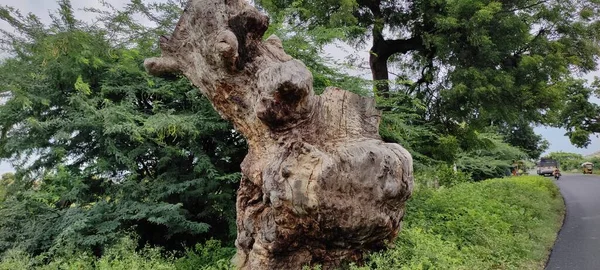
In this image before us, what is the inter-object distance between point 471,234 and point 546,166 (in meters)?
26.6

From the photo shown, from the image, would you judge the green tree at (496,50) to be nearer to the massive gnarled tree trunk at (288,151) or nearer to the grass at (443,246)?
the grass at (443,246)

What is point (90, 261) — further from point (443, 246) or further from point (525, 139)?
point (525, 139)

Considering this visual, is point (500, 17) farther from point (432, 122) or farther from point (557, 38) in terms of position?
point (432, 122)

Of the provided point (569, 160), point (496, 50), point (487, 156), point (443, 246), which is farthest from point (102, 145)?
point (569, 160)

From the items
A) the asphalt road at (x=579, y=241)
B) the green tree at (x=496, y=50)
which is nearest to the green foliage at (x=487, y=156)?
the green tree at (x=496, y=50)

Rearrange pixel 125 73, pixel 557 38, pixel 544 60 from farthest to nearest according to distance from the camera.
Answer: pixel 557 38 → pixel 544 60 → pixel 125 73

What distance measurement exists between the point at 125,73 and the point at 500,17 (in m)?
7.28

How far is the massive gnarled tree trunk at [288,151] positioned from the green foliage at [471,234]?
1.34ft

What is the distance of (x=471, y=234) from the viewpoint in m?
5.85

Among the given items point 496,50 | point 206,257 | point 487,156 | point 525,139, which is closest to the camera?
point 206,257

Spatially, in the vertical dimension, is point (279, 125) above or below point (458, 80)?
below

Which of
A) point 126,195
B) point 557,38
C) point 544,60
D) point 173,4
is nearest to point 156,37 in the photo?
point 173,4

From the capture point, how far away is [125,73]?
6.27 m

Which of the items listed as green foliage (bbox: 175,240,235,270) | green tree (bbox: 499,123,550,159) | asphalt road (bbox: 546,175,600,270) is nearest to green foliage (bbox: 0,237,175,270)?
green foliage (bbox: 175,240,235,270)
